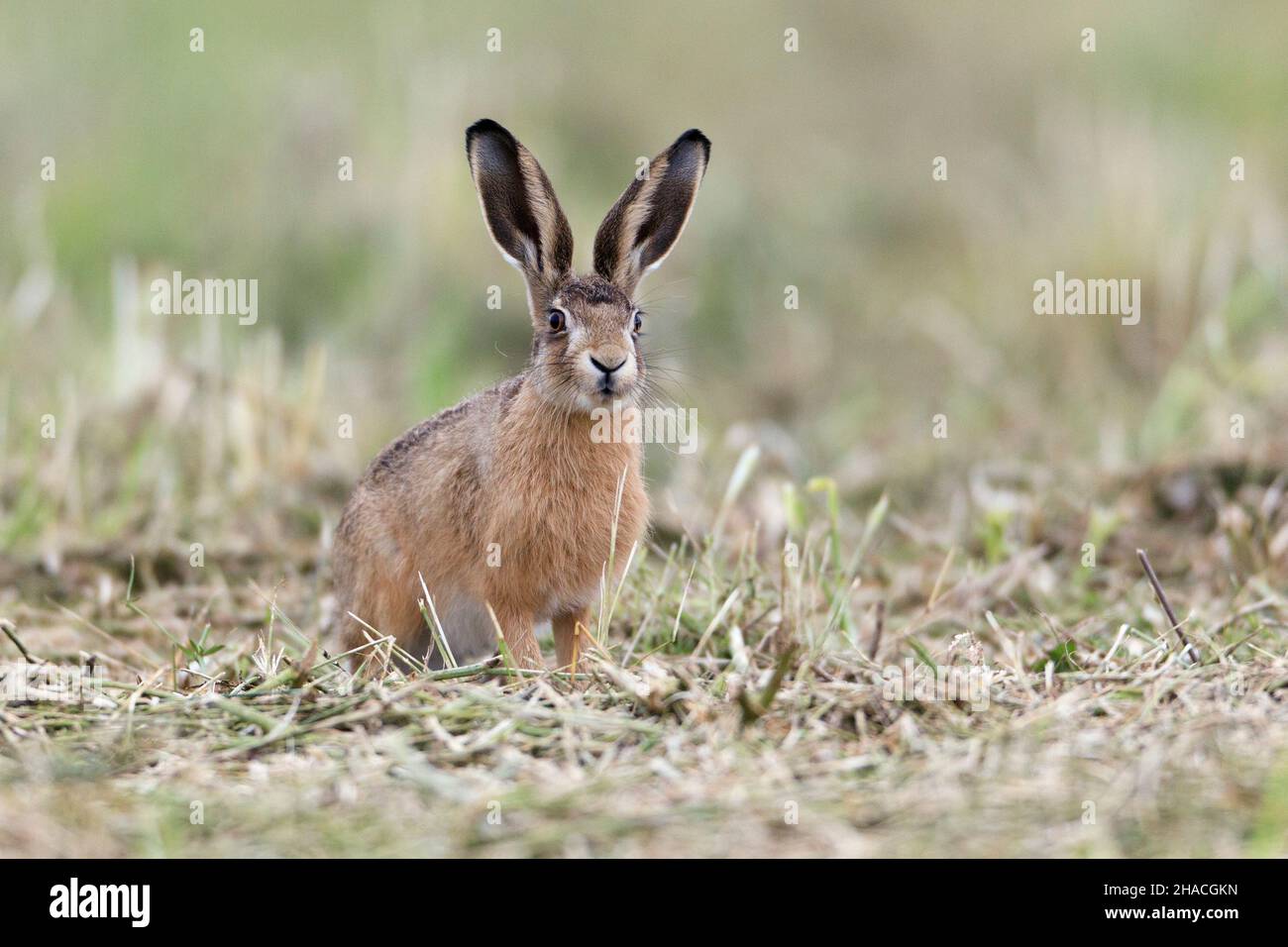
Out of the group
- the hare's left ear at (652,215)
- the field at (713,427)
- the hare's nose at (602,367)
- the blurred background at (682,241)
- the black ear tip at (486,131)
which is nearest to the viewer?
the field at (713,427)

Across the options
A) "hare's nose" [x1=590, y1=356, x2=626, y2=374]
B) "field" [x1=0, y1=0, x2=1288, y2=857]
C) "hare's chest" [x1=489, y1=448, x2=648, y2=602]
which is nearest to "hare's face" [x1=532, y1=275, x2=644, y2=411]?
"hare's nose" [x1=590, y1=356, x2=626, y2=374]

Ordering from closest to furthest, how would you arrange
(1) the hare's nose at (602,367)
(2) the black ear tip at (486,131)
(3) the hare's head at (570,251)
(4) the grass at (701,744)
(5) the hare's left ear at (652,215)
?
(4) the grass at (701,744) → (1) the hare's nose at (602,367) → (3) the hare's head at (570,251) → (2) the black ear tip at (486,131) → (5) the hare's left ear at (652,215)

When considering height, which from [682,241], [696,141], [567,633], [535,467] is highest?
[682,241]

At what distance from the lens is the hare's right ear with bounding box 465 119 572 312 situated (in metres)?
6.13

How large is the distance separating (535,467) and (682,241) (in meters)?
6.93

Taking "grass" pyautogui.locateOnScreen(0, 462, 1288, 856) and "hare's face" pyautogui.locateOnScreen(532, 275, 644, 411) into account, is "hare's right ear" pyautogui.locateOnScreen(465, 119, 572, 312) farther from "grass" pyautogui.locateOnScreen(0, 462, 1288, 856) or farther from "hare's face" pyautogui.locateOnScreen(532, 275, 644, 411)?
"grass" pyautogui.locateOnScreen(0, 462, 1288, 856)

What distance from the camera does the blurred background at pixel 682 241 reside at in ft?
29.1

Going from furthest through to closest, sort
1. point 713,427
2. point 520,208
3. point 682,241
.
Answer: point 682,241, point 713,427, point 520,208

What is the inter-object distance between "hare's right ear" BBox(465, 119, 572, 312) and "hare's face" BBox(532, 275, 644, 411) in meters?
0.13

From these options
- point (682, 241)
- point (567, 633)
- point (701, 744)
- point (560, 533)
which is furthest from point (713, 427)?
point (701, 744)

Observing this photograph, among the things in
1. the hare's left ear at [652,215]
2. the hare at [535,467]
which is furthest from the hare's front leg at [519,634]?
the hare's left ear at [652,215]

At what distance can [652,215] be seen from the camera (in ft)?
20.7

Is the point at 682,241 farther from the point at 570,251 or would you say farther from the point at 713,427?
the point at 570,251

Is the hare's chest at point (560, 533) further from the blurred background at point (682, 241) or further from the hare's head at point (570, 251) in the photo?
the blurred background at point (682, 241)
